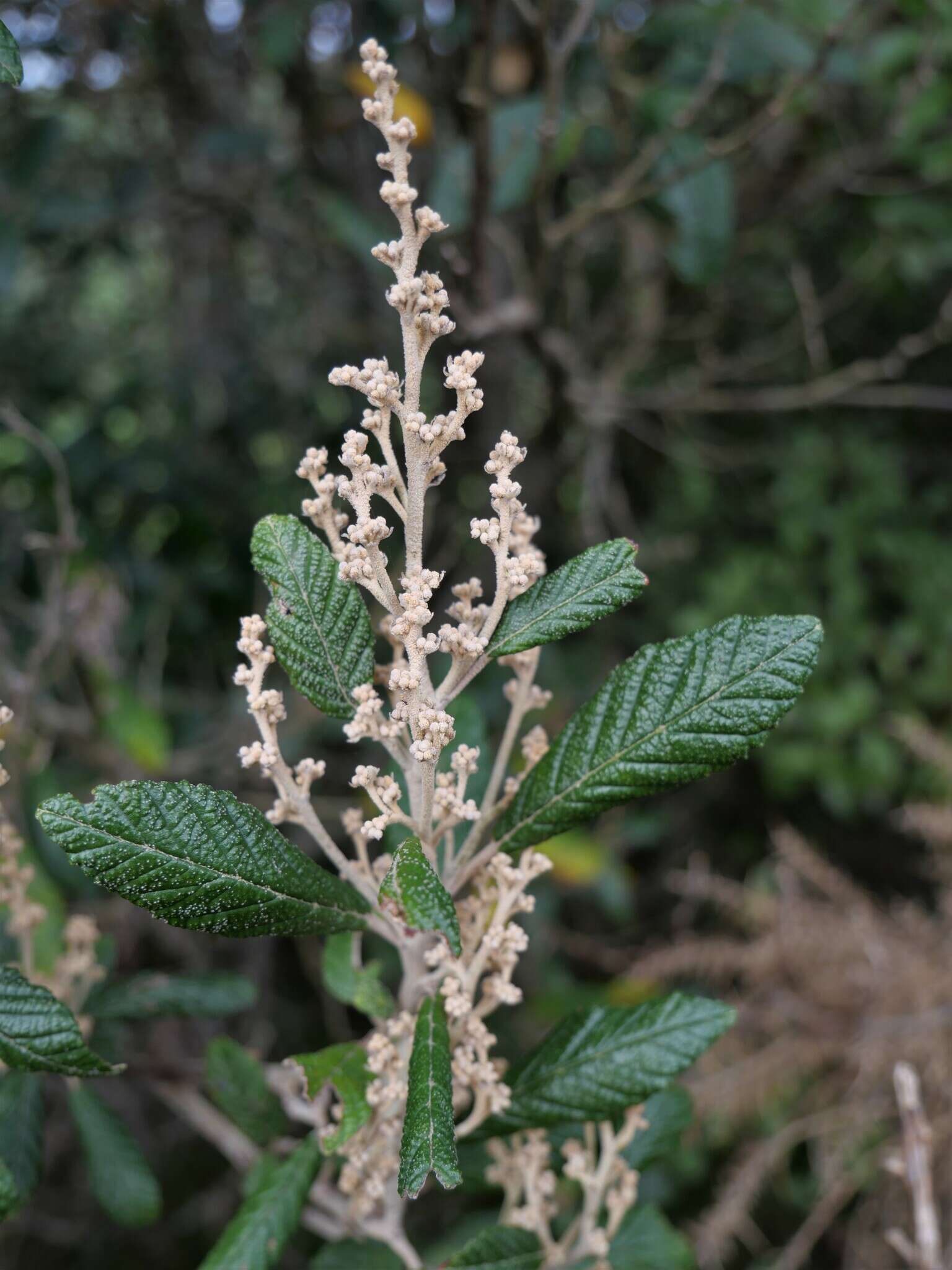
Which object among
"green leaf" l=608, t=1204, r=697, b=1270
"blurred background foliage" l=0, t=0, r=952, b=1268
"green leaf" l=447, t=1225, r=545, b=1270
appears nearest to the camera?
"green leaf" l=447, t=1225, r=545, b=1270

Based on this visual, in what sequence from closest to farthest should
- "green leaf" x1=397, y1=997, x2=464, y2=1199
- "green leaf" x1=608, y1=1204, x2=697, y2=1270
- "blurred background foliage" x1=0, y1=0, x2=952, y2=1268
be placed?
"green leaf" x1=397, y1=997, x2=464, y2=1199 → "green leaf" x1=608, y1=1204, x2=697, y2=1270 → "blurred background foliage" x1=0, y1=0, x2=952, y2=1268

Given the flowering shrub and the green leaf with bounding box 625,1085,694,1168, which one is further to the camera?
the green leaf with bounding box 625,1085,694,1168

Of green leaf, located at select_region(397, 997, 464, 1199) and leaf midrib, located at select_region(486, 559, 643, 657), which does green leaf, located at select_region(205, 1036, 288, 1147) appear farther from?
leaf midrib, located at select_region(486, 559, 643, 657)

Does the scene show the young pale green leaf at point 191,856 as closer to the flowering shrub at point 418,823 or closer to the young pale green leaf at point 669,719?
the flowering shrub at point 418,823

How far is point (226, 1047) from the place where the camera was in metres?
0.86

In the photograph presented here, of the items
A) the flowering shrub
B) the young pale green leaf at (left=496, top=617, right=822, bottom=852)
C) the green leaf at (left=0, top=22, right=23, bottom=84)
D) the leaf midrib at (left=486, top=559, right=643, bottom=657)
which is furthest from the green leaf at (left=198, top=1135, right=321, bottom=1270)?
the green leaf at (left=0, top=22, right=23, bottom=84)

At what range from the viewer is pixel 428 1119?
55cm

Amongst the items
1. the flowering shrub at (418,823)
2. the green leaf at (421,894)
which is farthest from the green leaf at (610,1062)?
the green leaf at (421,894)

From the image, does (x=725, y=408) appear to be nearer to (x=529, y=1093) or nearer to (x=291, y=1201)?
(x=529, y=1093)

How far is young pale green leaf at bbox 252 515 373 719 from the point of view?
618mm

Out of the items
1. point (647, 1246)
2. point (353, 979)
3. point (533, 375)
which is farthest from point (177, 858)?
point (533, 375)

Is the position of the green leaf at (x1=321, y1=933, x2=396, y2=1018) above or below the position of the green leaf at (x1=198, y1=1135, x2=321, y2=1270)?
above

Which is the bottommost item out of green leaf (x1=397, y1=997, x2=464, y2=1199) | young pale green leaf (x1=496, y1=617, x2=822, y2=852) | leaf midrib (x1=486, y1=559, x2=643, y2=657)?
green leaf (x1=397, y1=997, x2=464, y2=1199)

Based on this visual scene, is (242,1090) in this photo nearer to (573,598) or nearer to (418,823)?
(418,823)
